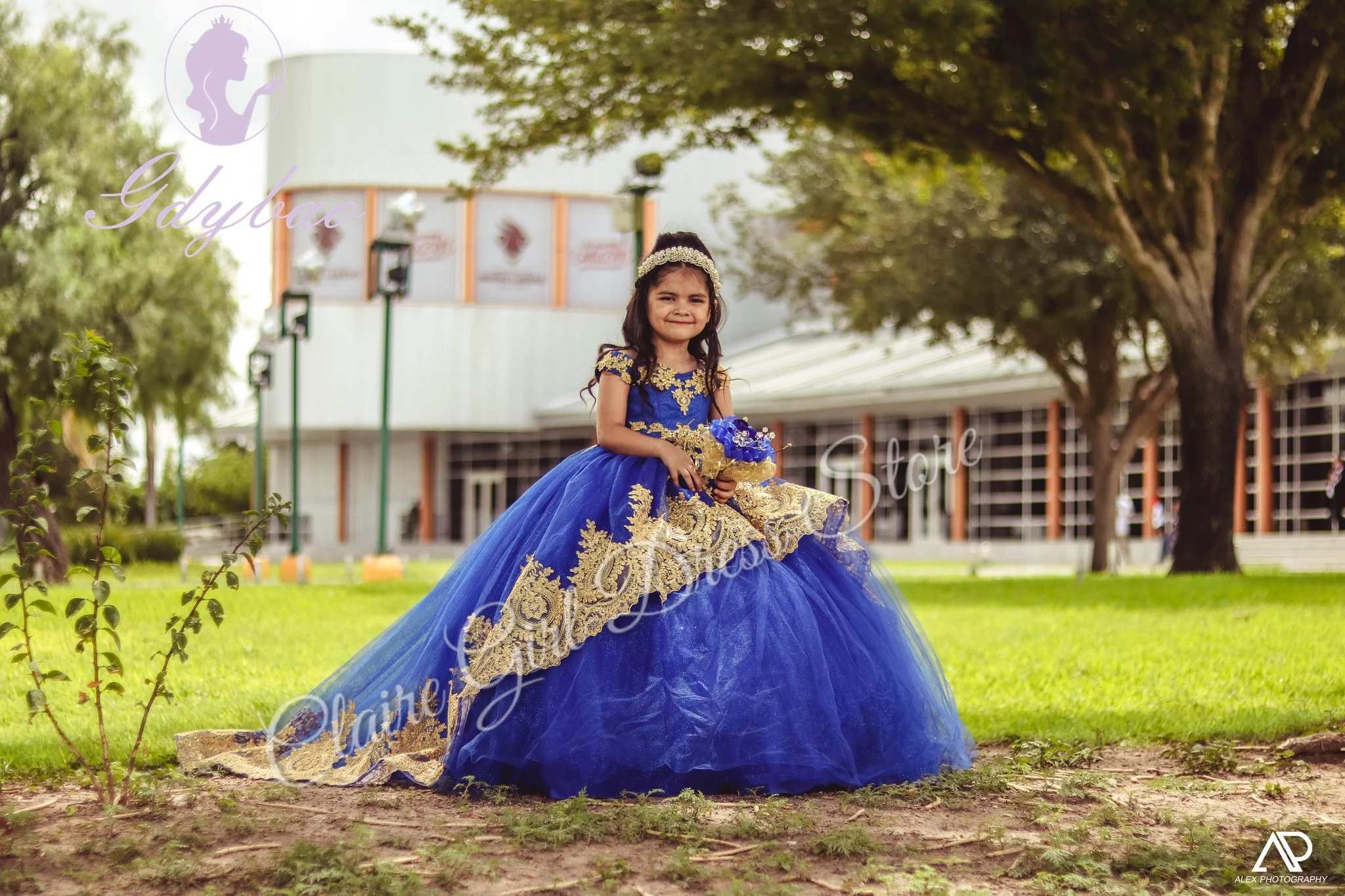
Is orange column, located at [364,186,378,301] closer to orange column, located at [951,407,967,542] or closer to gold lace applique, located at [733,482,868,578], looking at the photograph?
orange column, located at [951,407,967,542]

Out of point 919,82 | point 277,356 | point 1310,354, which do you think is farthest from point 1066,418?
point 277,356

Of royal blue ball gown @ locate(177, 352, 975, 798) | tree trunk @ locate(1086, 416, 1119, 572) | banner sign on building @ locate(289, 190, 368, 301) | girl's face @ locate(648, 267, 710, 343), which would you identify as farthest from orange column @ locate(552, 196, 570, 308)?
royal blue ball gown @ locate(177, 352, 975, 798)

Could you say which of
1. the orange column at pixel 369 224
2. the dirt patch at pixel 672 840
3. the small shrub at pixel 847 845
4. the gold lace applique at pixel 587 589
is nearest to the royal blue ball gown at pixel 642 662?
the gold lace applique at pixel 587 589

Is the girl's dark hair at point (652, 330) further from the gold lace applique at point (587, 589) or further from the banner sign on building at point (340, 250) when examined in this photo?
the banner sign on building at point (340, 250)

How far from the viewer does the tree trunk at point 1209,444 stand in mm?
16031

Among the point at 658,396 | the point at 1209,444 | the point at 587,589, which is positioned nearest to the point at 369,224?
the point at 1209,444

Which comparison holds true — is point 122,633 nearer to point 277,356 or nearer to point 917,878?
point 917,878

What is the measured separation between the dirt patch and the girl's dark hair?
5.41 feet

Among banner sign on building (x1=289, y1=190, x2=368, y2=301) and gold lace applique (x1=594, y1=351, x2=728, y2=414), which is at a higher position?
banner sign on building (x1=289, y1=190, x2=368, y2=301)

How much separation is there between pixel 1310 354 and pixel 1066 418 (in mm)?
9321

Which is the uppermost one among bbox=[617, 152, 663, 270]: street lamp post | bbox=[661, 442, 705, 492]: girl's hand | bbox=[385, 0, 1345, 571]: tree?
bbox=[385, 0, 1345, 571]: tree

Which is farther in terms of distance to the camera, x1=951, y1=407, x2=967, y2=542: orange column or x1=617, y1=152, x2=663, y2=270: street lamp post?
x1=951, y1=407, x2=967, y2=542: orange column

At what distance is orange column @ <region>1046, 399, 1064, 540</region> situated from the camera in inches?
1303

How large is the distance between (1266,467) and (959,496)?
813 centimetres
